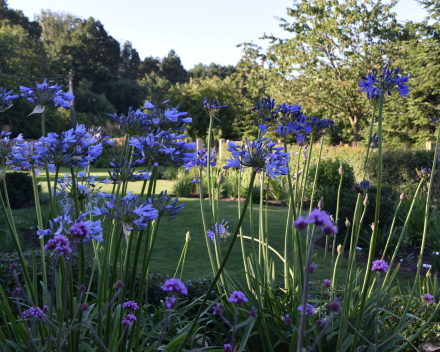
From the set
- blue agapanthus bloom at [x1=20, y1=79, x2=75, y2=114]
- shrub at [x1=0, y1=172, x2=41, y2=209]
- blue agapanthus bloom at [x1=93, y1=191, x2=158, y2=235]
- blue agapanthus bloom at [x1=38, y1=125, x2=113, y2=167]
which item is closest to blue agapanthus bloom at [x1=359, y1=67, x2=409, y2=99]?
blue agapanthus bloom at [x1=93, y1=191, x2=158, y2=235]

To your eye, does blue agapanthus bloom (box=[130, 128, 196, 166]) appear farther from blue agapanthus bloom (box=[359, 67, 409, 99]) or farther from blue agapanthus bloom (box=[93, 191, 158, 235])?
blue agapanthus bloom (box=[359, 67, 409, 99])

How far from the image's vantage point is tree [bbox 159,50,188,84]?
57.7m

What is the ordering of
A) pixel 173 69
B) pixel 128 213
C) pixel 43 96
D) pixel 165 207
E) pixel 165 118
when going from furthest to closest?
1. pixel 173 69
2. pixel 43 96
3. pixel 165 118
4. pixel 165 207
5. pixel 128 213

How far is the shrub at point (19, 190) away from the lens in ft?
27.0

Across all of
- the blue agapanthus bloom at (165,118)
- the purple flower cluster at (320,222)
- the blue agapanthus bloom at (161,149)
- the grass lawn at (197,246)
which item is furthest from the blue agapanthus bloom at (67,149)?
the grass lawn at (197,246)

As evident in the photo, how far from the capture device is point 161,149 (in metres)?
1.28

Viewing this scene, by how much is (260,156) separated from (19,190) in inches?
346

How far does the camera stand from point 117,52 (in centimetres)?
4834

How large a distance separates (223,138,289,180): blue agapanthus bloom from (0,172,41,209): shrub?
844cm

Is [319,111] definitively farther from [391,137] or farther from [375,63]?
[391,137]

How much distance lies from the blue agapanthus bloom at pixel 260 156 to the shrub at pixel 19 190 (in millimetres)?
8444

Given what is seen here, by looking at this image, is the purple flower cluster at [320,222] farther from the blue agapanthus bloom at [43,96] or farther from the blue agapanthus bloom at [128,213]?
the blue agapanthus bloom at [43,96]

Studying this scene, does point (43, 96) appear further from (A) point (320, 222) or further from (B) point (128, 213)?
(A) point (320, 222)

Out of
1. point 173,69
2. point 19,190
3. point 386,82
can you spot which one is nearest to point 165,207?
point 386,82
